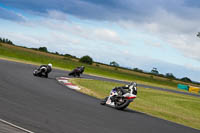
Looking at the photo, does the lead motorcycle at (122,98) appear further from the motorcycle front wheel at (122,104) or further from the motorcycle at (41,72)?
the motorcycle at (41,72)

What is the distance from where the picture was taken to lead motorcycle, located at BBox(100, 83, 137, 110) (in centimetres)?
1246

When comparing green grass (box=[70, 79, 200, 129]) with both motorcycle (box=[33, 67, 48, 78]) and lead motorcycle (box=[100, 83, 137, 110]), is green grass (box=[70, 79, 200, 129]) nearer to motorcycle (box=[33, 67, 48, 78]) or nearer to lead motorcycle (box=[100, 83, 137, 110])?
lead motorcycle (box=[100, 83, 137, 110])

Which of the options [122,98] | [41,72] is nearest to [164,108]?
[122,98]

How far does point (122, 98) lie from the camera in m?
12.8

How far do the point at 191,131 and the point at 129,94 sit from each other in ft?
9.15

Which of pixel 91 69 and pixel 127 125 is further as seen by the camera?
pixel 91 69

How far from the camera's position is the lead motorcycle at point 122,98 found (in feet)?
40.9

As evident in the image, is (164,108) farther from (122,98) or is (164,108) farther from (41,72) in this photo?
(41,72)

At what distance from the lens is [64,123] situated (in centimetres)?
768

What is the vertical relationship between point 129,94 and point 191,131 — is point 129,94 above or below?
above

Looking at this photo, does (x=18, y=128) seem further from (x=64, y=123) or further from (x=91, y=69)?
(x=91, y=69)

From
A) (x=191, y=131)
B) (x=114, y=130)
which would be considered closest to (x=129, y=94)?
(x=191, y=131)

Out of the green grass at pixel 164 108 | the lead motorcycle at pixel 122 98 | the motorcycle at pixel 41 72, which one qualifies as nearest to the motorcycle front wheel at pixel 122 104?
the lead motorcycle at pixel 122 98

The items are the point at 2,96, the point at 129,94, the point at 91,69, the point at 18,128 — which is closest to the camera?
the point at 18,128
